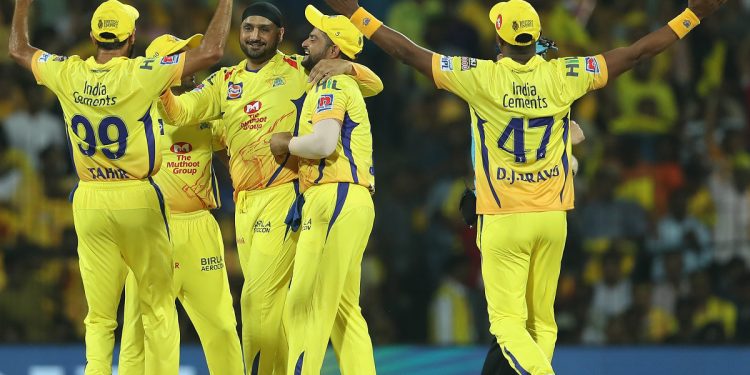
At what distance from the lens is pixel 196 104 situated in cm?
919

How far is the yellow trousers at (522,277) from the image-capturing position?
27.9ft

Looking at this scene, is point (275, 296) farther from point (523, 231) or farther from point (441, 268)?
point (441, 268)

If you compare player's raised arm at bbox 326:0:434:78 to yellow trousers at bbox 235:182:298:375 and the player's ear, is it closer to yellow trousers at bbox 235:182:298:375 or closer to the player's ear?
the player's ear

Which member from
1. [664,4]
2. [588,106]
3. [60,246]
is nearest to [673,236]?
[588,106]

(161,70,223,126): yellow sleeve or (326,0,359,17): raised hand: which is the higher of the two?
(326,0,359,17): raised hand

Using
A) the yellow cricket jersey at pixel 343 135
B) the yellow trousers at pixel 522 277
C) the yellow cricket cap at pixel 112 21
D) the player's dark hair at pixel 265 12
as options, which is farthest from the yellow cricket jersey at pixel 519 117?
the yellow cricket cap at pixel 112 21

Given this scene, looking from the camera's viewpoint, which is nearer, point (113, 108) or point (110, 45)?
point (113, 108)

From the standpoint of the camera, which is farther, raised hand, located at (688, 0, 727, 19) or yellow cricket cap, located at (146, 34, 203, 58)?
yellow cricket cap, located at (146, 34, 203, 58)

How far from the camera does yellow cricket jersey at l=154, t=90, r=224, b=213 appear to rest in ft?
31.0

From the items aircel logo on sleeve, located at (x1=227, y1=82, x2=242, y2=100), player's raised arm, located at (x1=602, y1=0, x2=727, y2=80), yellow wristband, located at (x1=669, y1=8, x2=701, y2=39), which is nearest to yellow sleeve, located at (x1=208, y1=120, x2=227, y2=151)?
aircel logo on sleeve, located at (x1=227, y1=82, x2=242, y2=100)

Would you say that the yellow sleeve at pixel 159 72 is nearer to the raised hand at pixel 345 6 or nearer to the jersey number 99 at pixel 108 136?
the jersey number 99 at pixel 108 136

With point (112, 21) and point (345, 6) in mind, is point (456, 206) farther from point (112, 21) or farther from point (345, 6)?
point (112, 21)

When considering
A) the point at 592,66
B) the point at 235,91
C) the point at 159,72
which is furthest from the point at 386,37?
the point at 159,72

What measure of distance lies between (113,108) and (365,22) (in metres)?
1.66
